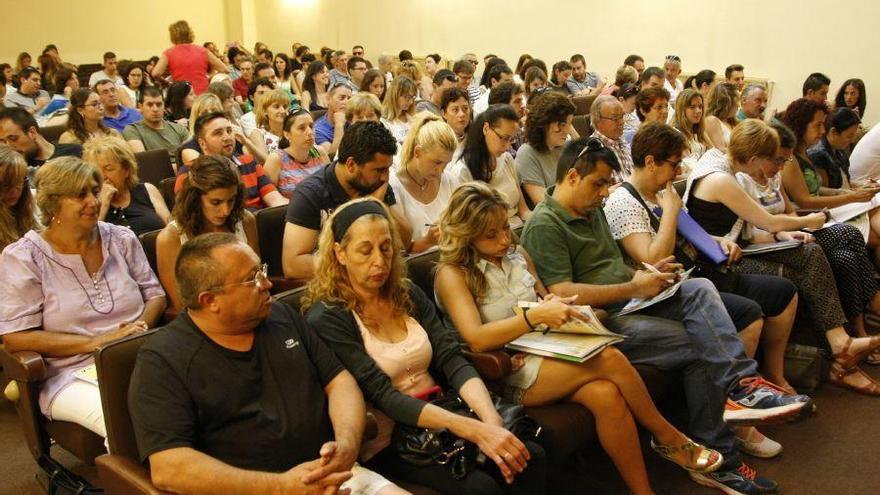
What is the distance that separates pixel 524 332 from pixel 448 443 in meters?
0.51

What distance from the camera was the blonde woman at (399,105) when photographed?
5723mm

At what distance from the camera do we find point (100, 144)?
11.4 feet

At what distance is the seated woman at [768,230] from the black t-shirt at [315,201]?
5.46 ft

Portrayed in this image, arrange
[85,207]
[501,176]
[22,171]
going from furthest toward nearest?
1. [501,176]
2. [22,171]
3. [85,207]

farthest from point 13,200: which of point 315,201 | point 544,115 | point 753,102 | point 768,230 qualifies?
point 753,102

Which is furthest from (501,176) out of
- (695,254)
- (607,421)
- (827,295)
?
(607,421)

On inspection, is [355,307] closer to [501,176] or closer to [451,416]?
[451,416]

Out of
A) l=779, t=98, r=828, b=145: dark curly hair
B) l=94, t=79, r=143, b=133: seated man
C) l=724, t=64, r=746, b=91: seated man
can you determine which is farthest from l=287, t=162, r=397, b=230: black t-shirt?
l=724, t=64, r=746, b=91: seated man

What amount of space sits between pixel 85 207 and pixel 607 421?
1774 millimetres

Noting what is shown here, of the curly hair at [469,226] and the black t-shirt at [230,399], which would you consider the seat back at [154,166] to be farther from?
the black t-shirt at [230,399]

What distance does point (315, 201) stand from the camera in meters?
3.05

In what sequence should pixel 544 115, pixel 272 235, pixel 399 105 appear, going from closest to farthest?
1. pixel 272 235
2. pixel 544 115
3. pixel 399 105

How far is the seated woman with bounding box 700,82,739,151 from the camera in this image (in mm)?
5543

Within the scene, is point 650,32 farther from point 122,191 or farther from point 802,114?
point 122,191
